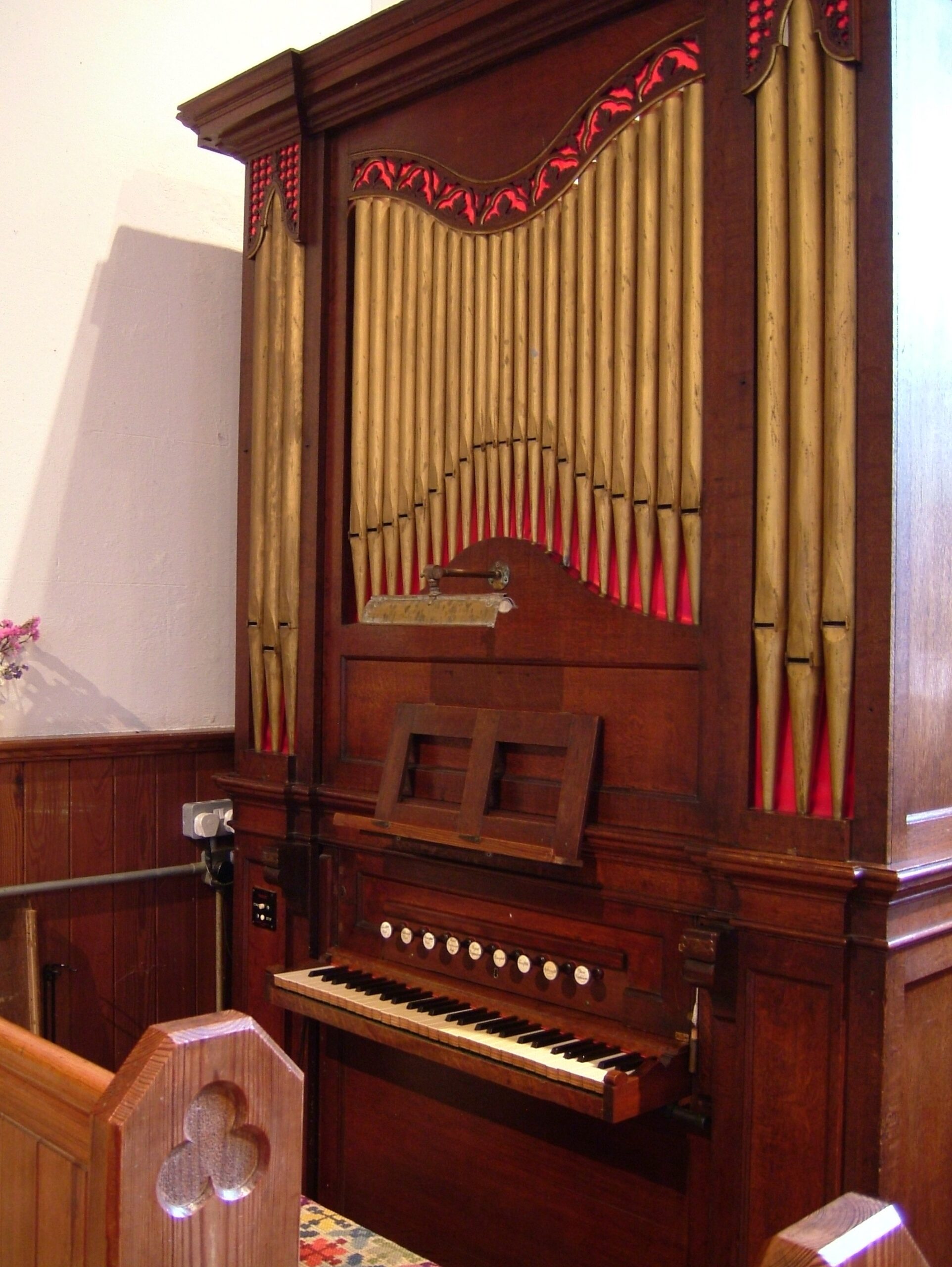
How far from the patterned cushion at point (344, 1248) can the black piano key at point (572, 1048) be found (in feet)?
1.47

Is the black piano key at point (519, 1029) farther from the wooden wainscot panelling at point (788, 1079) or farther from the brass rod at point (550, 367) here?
the brass rod at point (550, 367)

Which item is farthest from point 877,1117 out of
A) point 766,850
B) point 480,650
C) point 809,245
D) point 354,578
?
point 354,578

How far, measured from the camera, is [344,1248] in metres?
2.38

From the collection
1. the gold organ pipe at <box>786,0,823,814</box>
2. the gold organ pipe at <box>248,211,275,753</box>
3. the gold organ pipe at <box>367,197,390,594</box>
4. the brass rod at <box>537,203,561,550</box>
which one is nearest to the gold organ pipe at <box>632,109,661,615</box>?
the brass rod at <box>537,203,561,550</box>

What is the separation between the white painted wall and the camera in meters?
3.54

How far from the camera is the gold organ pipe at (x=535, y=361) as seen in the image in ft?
9.18

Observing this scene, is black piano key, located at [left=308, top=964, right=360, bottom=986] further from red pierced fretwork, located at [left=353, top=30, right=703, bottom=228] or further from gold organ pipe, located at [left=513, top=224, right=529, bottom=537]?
red pierced fretwork, located at [left=353, top=30, right=703, bottom=228]

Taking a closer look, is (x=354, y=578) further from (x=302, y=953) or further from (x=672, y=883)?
(x=672, y=883)

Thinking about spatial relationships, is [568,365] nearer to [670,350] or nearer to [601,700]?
[670,350]

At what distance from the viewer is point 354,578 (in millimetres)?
3314

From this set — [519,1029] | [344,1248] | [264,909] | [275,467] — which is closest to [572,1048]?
[519,1029]

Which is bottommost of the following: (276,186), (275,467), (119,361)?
(275,467)

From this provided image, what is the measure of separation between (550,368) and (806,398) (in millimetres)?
656

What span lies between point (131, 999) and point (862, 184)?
291cm
